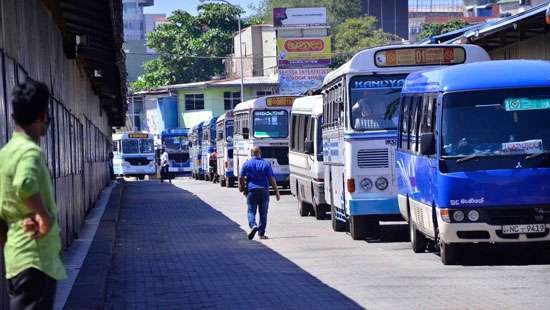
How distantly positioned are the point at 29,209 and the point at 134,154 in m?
72.0

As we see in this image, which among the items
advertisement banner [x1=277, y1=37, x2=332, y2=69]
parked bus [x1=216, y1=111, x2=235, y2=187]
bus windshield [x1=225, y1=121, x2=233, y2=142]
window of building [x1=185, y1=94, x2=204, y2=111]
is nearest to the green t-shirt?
parked bus [x1=216, y1=111, x2=235, y2=187]

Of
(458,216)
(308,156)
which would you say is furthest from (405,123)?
(308,156)

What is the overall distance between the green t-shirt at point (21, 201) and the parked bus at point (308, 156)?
65.6 ft

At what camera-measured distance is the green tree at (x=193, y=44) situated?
11050 centimetres

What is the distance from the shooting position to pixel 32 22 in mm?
15750

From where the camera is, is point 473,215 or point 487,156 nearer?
point 473,215

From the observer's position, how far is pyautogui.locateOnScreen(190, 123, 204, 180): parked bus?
7475 cm

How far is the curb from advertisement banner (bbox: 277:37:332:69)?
2689 inches

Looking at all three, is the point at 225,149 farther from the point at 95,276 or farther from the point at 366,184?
the point at 95,276

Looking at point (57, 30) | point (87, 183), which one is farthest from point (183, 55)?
point (57, 30)

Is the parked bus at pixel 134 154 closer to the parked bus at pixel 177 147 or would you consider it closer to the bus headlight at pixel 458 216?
the parked bus at pixel 177 147

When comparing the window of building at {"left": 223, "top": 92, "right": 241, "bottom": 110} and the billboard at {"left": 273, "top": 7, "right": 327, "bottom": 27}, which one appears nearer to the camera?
the window of building at {"left": 223, "top": 92, "right": 241, "bottom": 110}

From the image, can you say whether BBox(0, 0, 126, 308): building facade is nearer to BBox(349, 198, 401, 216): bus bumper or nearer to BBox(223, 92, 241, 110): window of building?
BBox(349, 198, 401, 216): bus bumper

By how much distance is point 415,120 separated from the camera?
18516 mm
